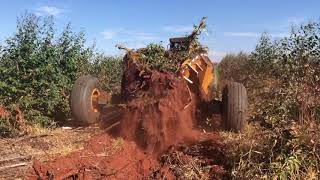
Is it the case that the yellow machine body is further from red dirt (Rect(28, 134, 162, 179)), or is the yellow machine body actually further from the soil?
red dirt (Rect(28, 134, 162, 179))

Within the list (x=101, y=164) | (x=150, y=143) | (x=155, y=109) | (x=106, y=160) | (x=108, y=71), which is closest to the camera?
(x=101, y=164)

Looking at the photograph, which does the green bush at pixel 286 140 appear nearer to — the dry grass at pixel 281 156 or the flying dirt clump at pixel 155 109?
the dry grass at pixel 281 156

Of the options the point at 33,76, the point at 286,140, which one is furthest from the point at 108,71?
the point at 286,140

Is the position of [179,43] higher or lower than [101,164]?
higher

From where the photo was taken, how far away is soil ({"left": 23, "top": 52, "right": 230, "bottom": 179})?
6617mm

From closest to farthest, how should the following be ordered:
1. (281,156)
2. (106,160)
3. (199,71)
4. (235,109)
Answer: (281,156) < (106,160) < (235,109) < (199,71)

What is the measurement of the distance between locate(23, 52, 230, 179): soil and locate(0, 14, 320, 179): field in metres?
0.01

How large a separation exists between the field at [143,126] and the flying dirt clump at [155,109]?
2 cm

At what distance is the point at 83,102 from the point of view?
888 centimetres

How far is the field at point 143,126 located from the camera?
6.27m

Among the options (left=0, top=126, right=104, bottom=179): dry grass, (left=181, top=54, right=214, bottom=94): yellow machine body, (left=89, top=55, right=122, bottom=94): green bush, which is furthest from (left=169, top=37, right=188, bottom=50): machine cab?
(left=89, top=55, right=122, bottom=94): green bush

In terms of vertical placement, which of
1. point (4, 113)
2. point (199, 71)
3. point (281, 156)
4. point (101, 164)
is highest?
point (199, 71)

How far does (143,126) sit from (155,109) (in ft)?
1.09

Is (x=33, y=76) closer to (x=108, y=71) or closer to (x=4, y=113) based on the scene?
(x=4, y=113)
